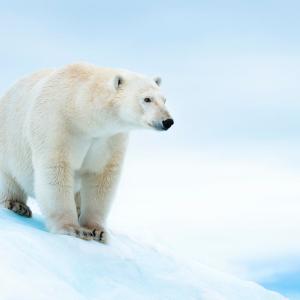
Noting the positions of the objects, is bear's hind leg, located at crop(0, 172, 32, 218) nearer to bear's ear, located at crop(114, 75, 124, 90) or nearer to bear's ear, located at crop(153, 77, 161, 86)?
bear's ear, located at crop(114, 75, 124, 90)

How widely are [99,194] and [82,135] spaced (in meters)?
0.87

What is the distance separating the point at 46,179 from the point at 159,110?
5.81 ft

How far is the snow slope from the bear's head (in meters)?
1.62

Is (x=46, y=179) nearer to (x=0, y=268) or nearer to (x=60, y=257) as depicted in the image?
(x=60, y=257)

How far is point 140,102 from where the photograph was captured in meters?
8.95

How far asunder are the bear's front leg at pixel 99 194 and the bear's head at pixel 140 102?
936 millimetres

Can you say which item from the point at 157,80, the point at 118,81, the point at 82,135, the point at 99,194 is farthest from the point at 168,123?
the point at 99,194

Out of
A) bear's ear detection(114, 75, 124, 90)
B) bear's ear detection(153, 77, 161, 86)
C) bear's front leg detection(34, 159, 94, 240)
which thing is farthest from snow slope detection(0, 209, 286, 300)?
bear's ear detection(153, 77, 161, 86)

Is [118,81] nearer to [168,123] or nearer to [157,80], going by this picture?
[157,80]

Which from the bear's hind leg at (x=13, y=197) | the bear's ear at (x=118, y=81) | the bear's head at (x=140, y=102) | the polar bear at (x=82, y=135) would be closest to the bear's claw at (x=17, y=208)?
the bear's hind leg at (x=13, y=197)

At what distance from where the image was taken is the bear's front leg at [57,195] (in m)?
9.27

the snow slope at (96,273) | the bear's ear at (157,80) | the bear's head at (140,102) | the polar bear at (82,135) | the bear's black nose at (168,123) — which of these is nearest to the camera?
the snow slope at (96,273)

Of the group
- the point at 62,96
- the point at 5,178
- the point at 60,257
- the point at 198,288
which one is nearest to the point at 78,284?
the point at 60,257

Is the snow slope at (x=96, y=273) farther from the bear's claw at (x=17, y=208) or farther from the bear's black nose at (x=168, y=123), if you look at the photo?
the bear's black nose at (x=168, y=123)
